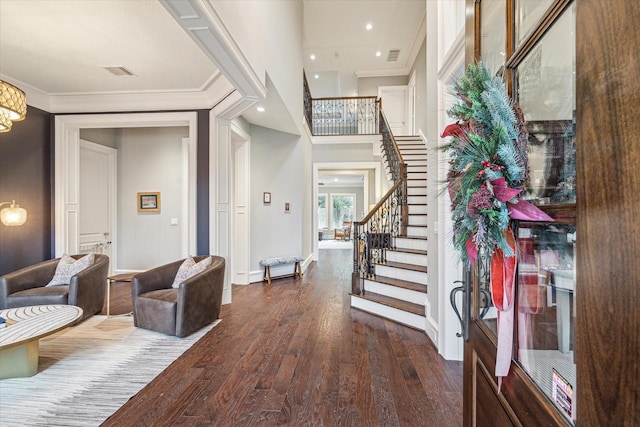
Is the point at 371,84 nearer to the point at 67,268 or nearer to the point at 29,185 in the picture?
the point at 29,185

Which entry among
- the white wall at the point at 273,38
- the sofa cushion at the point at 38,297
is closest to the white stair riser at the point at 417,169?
the white wall at the point at 273,38

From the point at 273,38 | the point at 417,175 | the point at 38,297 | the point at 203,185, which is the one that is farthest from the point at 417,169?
the point at 38,297

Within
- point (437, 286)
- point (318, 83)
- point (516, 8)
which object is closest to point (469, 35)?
point (516, 8)

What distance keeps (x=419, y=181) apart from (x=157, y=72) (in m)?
4.66

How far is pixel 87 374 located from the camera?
239 cm

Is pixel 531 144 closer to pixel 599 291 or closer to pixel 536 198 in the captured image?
pixel 536 198

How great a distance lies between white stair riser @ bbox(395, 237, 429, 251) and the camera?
4297mm

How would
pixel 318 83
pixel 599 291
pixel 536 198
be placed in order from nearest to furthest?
pixel 599 291, pixel 536 198, pixel 318 83

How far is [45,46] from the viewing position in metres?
3.04

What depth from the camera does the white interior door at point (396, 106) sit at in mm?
9008

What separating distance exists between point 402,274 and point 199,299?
256 centimetres

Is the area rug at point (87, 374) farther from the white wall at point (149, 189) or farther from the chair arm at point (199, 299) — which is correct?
the white wall at point (149, 189)

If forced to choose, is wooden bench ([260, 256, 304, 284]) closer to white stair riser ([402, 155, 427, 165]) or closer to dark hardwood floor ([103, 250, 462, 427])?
dark hardwood floor ([103, 250, 462, 427])

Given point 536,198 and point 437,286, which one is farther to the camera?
point 437,286
